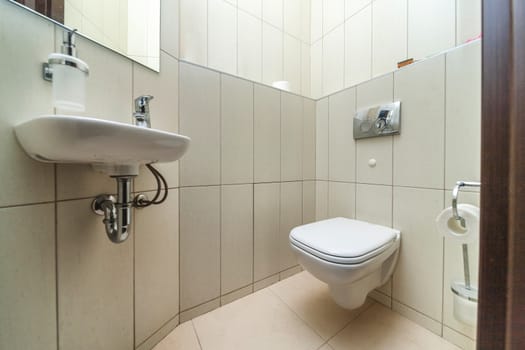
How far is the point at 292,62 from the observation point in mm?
1526

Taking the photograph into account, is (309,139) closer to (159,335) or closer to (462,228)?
(462,228)

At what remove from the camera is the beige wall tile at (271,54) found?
54.8 inches

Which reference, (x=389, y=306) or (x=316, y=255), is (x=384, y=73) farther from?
(x=389, y=306)

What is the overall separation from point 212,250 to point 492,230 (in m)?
1.03

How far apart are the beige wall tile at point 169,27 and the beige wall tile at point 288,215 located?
950 mm

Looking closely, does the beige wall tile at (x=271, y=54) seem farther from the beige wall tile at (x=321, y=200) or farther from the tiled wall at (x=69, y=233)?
the beige wall tile at (x=321, y=200)

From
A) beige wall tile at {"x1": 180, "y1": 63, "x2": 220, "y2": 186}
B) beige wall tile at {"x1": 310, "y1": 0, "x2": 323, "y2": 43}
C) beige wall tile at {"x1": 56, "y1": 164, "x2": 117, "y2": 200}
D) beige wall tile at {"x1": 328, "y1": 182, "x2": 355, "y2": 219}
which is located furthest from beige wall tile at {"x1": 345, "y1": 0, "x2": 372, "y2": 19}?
beige wall tile at {"x1": 56, "y1": 164, "x2": 117, "y2": 200}

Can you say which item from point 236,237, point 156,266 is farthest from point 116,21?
point 236,237

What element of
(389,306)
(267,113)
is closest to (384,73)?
(267,113)

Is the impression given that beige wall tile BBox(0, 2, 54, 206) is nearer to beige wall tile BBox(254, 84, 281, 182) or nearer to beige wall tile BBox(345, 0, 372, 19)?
beige wall tile BBox(254, 84, 281, 182)

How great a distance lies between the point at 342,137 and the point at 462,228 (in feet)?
2.45

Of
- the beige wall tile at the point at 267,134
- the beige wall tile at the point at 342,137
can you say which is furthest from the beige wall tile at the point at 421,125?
the beige wall tile at the point at 267,134

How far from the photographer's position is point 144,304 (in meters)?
0.80

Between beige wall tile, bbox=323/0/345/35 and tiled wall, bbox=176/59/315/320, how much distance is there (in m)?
0.58
